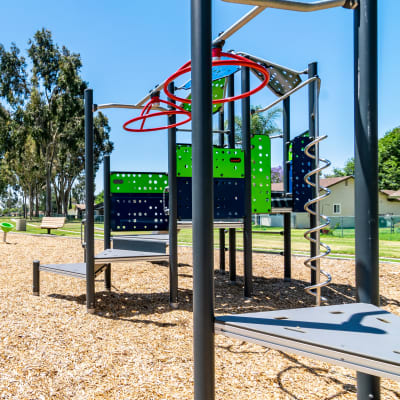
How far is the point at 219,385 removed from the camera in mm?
2516

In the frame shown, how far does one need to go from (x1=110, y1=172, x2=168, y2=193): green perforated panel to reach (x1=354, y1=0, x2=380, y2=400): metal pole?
12.8 feet

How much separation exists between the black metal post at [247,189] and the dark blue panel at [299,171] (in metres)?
0.79

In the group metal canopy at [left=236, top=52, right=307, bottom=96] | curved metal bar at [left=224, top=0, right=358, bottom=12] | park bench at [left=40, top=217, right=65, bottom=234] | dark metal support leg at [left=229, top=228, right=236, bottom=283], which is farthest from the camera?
park bench at [left=40, top=217, right=65, bottom=234]

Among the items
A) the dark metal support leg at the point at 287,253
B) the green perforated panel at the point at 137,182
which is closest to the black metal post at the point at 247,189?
the green perforated panel at the point at 137,182

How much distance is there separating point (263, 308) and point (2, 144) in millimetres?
→ 29507

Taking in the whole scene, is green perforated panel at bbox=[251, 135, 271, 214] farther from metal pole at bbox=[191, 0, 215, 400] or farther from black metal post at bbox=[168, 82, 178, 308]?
metal pole at bbox=[191, 0, 215, 400]

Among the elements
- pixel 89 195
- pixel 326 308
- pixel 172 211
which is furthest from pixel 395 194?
pixel 326 308

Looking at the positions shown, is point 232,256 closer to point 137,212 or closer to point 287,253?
point 287,253

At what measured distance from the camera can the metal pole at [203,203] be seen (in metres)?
1.57

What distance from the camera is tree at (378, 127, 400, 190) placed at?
143 feet

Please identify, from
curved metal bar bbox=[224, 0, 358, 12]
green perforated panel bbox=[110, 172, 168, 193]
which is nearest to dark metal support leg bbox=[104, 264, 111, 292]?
green perforated panel bbox=[110, 172, 168, 193]

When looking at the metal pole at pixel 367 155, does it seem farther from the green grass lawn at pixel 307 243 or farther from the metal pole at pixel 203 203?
the green grass lawn at pixel 307 243

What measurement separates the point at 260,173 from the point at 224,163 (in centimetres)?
72

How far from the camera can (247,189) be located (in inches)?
198
